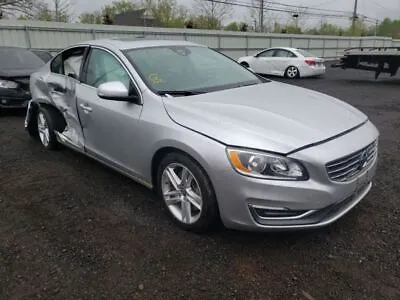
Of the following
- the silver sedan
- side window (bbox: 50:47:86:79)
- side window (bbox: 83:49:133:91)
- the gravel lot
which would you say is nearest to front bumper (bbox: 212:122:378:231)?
the silver sedan

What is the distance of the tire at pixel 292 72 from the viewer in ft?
49.6

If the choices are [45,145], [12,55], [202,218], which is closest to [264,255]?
[202,218]

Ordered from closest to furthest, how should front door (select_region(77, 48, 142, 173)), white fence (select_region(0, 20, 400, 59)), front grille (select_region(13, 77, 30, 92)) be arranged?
front door (select_region(77, 48, 142, 173)) → front grille (select_region(13, 77, 30, 92)) → white fence (select_region(0, 20, 400, 59))

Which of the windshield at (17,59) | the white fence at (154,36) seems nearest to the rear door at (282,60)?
the white fence at (154,36)

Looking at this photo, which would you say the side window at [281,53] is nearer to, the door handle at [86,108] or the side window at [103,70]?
the side window at [103,70]

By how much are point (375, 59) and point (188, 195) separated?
39.6 feet

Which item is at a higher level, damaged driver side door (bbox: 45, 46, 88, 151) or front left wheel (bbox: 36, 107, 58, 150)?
damaged driver side door (bbox: 45, 46, 88, 151)

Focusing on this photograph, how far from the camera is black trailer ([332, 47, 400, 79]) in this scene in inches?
475

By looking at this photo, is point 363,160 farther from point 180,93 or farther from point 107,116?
point 107,116

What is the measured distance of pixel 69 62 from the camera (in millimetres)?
4285

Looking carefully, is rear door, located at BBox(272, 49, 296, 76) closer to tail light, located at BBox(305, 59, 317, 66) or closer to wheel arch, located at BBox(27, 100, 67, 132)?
tail light, located at BBox(305, 59, 317, 66)

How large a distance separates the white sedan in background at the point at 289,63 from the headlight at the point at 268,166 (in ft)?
44.4

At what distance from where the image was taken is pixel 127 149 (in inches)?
128

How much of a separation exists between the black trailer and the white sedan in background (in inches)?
67.8
